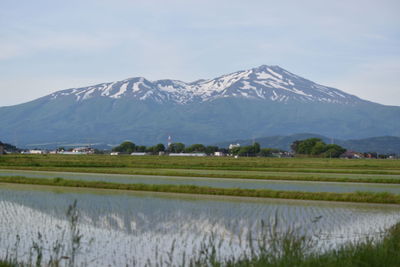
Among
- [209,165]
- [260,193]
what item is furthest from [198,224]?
[209,165]

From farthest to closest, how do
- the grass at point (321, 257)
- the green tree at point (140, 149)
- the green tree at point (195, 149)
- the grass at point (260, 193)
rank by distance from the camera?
the green tree at point (140, 149)
the green tree at point (195, 149)
the grass at point (260, 193)
the grass at point (321, 257)

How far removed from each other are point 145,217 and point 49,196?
681 cm

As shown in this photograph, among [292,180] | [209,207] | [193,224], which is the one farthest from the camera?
[292,180]

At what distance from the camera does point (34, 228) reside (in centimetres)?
1338

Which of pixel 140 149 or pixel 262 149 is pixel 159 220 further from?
pixel 140 149

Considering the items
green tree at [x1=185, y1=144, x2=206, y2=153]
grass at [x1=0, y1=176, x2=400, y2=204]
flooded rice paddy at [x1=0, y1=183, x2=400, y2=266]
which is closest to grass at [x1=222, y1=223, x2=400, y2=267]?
flooded rice paddy at [x1=0, y1=183, x2=400, y2=266]

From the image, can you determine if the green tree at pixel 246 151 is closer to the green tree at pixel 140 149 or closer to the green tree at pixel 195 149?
the green tree at pixel 195 149

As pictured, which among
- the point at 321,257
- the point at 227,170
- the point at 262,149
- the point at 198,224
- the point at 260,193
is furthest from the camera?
the point at 262,149

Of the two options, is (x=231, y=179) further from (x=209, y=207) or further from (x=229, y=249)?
(x=229, y=249)

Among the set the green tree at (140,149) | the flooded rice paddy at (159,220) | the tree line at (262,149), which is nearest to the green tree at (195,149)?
the tree line at (262,149)

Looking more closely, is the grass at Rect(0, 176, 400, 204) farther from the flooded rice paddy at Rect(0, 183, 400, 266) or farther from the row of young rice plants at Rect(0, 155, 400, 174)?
the row of young rice plants at Rect(0, 155, 400, 174)

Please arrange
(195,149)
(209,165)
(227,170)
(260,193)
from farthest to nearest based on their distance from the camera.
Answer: (195,149) → (209,165) → (227,170) → (260,193)

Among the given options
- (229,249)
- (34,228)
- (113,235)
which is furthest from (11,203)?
(229,249)

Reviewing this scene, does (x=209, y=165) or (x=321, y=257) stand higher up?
(x=209, y=165)
